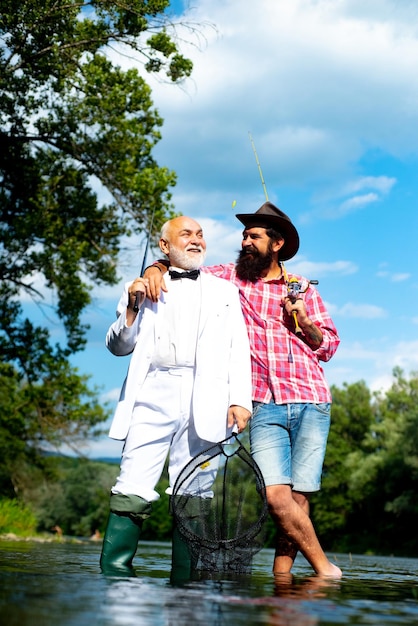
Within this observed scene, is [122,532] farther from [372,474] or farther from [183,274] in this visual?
[372,474]

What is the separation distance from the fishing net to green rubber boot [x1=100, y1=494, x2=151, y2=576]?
237mm

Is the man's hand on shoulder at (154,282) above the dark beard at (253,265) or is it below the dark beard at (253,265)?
below

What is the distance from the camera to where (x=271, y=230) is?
6.49 metres

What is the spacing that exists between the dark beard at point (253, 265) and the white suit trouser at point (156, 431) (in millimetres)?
989

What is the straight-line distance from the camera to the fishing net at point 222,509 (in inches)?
217

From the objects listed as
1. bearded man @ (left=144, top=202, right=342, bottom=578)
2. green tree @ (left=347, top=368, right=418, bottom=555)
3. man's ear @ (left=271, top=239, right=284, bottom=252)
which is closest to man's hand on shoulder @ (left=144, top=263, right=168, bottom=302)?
bearded man @ (left=144, top=202, right=342, bottom=578)

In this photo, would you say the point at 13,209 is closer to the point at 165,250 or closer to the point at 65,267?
the point at 65,267

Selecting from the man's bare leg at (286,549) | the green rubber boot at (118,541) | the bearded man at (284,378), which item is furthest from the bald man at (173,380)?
the man's bare leg at (286,549)

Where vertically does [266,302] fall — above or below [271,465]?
above

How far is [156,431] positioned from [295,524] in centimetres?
112

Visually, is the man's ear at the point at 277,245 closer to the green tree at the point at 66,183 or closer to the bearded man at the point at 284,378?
the bearded man at the point at 284,378

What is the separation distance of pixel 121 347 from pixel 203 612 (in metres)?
2.66

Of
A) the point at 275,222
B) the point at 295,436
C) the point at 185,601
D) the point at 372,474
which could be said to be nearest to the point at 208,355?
the point at 295,436

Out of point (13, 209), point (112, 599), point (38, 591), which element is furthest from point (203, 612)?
point (13, 209)
